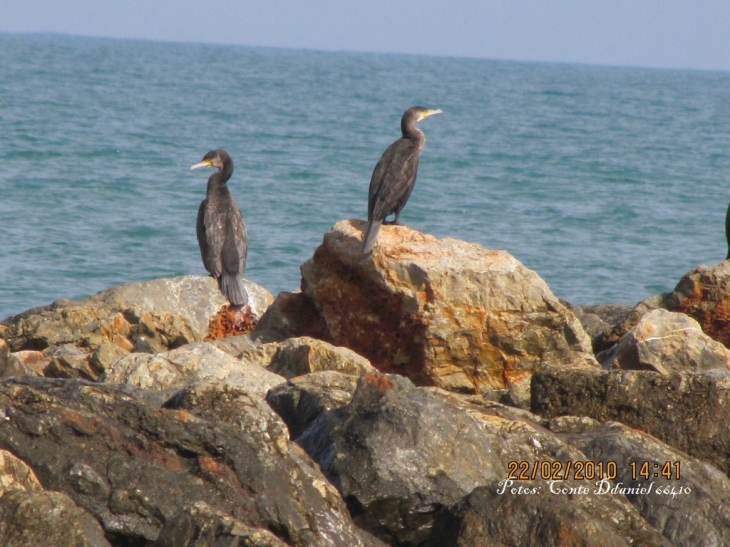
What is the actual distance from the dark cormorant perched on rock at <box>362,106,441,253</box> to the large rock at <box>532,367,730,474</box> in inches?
97.5

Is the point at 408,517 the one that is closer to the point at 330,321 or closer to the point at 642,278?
the point at 330,321

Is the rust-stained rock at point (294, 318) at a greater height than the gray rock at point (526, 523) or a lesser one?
lesser

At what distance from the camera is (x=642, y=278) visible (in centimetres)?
1750

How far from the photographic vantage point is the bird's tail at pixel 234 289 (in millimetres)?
9344

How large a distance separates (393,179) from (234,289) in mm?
1674

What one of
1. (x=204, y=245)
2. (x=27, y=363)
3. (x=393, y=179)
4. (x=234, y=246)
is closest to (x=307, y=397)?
(x=27, y=363)

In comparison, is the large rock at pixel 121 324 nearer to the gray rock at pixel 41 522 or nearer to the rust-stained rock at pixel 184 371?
the rust-stained rock at pixel 184 371

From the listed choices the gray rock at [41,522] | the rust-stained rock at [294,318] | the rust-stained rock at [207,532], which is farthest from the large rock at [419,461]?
the rust-stained rock at [294,318]

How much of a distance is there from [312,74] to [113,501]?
7916cm

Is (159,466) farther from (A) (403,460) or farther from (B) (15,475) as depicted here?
(A) (403,460)

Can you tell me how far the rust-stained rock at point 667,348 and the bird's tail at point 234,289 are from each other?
333 centimetres

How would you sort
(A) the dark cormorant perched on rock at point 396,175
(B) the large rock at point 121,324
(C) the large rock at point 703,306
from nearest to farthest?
(B) the large rock at point 121,324, (C) the large rock at point 703,306, (A) the dark cormorant perched on rock at point 396,175

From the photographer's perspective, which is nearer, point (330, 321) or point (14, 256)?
point (330, 321)

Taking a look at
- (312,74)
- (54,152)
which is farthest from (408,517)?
(312,74)
